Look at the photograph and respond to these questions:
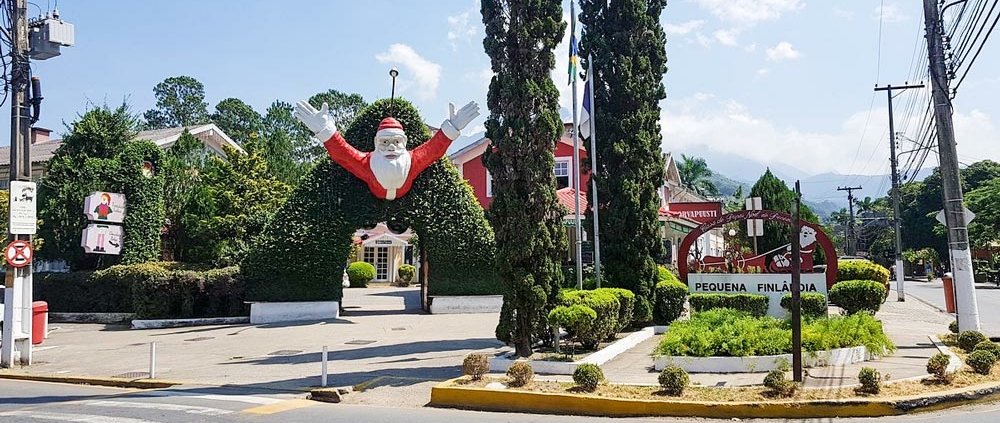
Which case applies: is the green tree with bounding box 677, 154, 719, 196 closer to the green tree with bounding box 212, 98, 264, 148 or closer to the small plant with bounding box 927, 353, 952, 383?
the green tree with bounding box 212, 98, 264, 148

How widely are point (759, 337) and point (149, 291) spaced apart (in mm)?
17408

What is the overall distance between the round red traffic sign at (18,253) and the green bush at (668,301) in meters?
13.0

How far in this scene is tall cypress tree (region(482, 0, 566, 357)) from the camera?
11656 millimetres

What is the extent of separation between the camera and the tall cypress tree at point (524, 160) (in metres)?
11.7

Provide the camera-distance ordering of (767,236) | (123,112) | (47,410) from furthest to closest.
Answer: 1. (767,236)
2. (123,112)
3. (47,410)

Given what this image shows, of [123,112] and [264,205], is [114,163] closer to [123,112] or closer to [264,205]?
[123,112]

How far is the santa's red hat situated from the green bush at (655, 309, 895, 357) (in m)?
11.3

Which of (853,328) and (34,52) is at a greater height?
(34,52)

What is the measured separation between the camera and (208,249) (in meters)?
25.7

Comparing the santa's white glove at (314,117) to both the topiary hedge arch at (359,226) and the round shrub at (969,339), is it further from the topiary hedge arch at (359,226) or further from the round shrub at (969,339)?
the round shrub at (969,339)

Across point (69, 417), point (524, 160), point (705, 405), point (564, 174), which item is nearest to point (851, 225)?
point (564, 174)

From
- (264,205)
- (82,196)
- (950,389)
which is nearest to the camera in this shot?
(950,389)

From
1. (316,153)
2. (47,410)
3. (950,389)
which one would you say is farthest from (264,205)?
(316,153)

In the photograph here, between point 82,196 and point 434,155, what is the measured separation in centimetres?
1167
